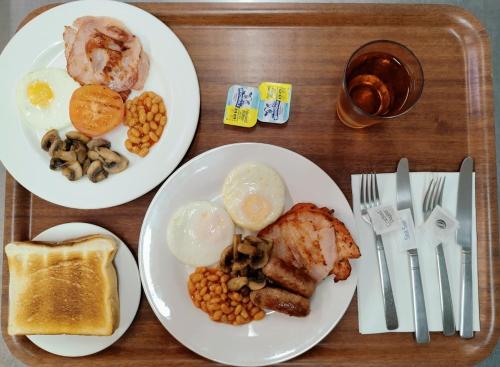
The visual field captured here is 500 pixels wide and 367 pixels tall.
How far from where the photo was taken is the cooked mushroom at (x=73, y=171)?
150 cm

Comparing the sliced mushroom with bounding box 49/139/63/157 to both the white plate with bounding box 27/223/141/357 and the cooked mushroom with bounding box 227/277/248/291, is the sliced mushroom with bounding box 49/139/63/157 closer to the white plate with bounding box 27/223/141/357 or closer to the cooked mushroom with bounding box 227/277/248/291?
the white plate with bounding box 27/223/141/357

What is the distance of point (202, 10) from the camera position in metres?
1.62

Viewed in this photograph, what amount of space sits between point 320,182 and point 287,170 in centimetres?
13

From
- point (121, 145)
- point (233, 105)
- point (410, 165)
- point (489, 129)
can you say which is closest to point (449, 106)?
point (489, 129)

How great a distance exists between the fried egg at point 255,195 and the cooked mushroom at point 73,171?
22.6 inches

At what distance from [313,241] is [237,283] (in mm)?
319

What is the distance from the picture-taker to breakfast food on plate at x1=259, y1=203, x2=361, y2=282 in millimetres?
1415

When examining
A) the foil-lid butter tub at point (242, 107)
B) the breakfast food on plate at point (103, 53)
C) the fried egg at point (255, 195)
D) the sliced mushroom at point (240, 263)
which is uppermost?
the breakfast food on plate at point (103, 53)

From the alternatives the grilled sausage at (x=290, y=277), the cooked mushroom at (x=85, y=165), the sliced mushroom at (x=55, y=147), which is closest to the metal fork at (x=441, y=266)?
the grilled sausage at (x=290, y=277)

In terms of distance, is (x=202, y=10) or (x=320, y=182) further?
(x=202, y=10)

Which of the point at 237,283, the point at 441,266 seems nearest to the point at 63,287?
the point at 237,283

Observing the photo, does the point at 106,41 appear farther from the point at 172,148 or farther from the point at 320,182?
the point at 320,182

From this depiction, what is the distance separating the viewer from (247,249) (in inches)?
56.1

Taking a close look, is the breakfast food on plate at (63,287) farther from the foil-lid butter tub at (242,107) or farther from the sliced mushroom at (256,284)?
the foil-lid butter tub at (242,107)
